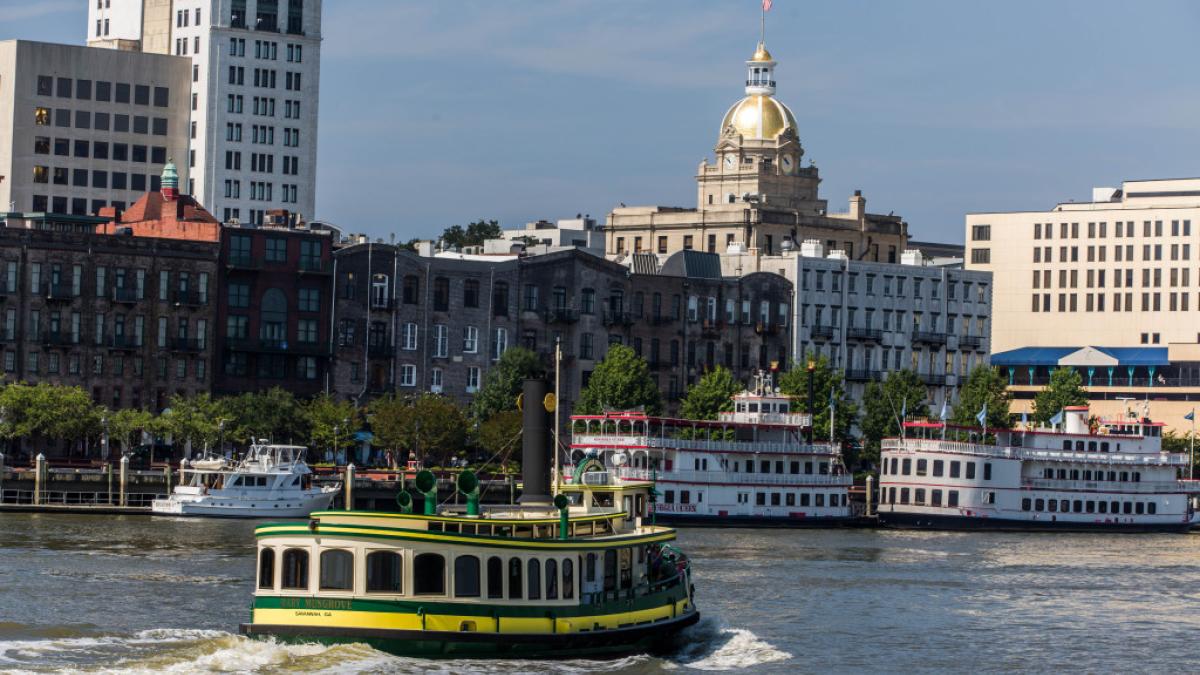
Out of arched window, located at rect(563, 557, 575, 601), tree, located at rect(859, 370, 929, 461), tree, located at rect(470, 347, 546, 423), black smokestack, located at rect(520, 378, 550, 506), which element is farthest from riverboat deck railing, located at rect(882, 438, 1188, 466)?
arched window, located at rect(563, 557, 575, 601)

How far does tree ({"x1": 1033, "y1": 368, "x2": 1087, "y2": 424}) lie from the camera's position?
169 metres

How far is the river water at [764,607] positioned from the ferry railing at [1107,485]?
1687 centimetres

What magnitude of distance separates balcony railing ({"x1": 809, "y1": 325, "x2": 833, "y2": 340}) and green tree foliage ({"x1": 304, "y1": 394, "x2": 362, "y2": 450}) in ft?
133

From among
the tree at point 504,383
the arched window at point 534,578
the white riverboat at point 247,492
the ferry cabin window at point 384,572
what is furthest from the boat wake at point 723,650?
the tree at point 504,383

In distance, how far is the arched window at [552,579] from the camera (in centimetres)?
6181

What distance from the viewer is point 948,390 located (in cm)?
17488

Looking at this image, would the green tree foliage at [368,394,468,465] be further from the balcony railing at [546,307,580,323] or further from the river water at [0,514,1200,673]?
the river water at [0,514,1200,673]

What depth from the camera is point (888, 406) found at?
518 feet

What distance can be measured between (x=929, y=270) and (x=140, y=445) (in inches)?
2563

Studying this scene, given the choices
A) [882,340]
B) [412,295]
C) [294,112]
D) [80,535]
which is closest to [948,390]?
Result: [882,340]

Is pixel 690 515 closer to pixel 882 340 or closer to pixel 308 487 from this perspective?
pixel 308 487

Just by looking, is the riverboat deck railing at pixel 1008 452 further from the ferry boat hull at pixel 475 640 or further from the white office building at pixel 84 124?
the white office building at pixel 84 124

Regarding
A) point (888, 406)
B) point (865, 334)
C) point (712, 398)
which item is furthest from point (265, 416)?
point (865, 334)

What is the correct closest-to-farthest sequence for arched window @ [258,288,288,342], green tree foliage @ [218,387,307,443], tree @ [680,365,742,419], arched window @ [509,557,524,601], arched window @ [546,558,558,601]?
1. arched window @ [509,557,524,601]
2. arched window @ [546,558,558,601]
3. green tree foliage @ [218,387,307,443]
4. arched window @ [258,288,288,342]
5. tree @ [680,365,742,419]
